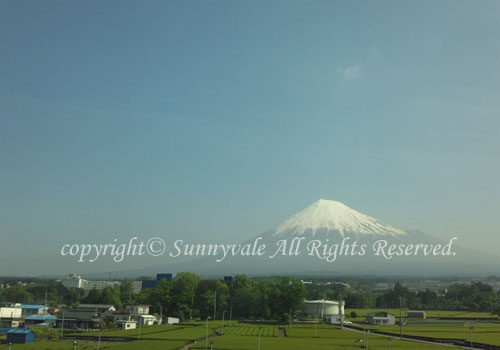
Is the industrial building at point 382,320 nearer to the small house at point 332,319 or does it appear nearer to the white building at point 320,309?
the small house at point 332,319

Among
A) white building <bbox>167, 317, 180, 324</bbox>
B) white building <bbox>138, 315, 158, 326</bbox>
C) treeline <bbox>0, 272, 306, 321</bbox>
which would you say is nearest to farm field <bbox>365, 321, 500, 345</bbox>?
treeline <bbox>0, 272, 306, 321</bbox>

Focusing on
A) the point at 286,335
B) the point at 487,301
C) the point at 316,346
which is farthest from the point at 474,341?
the point at 487,301

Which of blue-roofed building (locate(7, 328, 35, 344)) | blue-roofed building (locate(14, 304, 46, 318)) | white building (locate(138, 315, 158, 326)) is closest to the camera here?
blue-roofed building (locate(7, 328, 35, 344))

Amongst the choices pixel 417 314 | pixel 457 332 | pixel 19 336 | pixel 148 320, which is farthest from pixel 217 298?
pixel 19 336

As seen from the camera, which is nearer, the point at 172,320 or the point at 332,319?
the point at 172,320

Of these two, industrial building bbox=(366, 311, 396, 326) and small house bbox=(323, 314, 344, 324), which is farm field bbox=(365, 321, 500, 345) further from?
small house bbox=(323, 314, 344, 324)

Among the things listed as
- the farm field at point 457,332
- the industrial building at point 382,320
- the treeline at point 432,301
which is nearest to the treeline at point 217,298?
the industrial building at point 382,320

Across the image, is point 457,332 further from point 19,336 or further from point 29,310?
point 29,310

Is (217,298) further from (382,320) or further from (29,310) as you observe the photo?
(29,310)

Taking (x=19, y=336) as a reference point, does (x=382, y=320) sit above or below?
below

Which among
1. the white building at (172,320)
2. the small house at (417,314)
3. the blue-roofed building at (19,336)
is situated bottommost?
the white building at (172,320)

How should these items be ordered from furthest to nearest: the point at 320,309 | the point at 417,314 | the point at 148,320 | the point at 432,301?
the point at 432,301 → the point at 320,309 → the point at 417,314 → the point at 148,320

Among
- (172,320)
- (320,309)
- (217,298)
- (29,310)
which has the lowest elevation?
(172,320)

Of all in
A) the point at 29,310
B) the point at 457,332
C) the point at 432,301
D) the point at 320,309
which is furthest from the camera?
the point at 432,301
